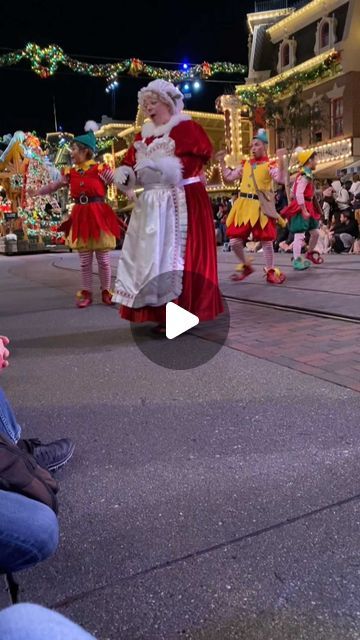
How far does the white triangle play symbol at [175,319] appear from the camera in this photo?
166 inches

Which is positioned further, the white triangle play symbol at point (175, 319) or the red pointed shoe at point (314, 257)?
the red pointed shoe at point (314, 257)

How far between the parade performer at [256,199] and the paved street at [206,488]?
2858mm

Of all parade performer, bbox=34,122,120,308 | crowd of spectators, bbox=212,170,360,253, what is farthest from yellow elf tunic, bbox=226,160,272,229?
crowd of spectators, bbox=212,170,360,253

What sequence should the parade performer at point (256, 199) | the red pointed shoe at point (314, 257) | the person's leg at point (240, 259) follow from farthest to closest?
the red pointed shoe at point (314, 257) < the person's leg at point (240, 259) < the parade performer at point (256, 199)

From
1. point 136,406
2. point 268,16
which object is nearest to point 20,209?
point 268,16

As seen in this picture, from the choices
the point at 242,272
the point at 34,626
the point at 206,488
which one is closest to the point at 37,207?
the point at 242,272

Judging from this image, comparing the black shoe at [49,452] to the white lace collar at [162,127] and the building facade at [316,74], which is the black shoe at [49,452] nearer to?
the white lace collar at [162,127]

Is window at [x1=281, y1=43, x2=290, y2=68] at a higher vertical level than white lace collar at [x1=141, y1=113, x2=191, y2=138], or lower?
higher

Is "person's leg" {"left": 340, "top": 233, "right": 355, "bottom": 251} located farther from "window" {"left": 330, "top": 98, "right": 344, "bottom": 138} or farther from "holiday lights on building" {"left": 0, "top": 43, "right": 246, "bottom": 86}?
"window" {"left": 330, "top": 98, "right": 344, "bottom": 138}

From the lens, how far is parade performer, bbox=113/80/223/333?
4.17 m

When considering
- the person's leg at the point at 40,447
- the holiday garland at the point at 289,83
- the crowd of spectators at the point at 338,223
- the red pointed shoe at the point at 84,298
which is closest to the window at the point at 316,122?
the holiday garland at the point at 289,83

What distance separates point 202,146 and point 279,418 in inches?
95.8

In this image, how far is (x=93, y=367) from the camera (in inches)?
138

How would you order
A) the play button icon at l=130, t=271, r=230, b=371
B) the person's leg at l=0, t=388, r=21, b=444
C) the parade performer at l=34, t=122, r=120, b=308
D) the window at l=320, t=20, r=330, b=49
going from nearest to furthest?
the person's leg at l=0, t=388, r=21, b=444 → the play button icon at l=130, t=271, r=230, b=371 → the parade performer at l=34, t=122, r=120, b=308 → the window at l=320, t=20, r=330, b=49
